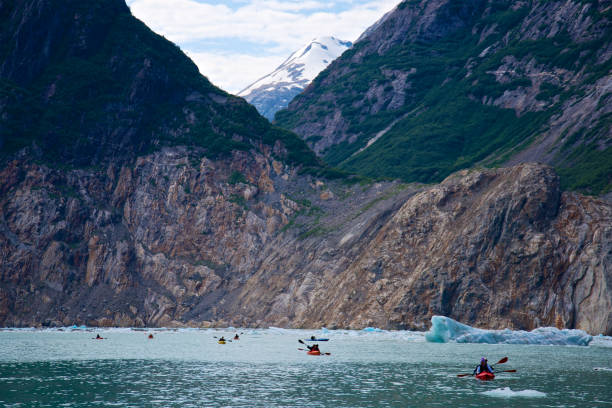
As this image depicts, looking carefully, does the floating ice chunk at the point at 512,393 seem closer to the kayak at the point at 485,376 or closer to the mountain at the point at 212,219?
the kayak at the point at 485,376

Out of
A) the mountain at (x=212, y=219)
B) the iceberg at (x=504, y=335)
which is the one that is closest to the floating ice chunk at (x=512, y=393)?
the iceberg at (x=504, y=335)

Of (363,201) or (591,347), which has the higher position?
(363,201)

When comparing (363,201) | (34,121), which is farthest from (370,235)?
(34,121)

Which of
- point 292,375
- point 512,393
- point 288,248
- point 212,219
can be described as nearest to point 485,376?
point 512,393

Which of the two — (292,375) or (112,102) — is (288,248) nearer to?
(112,102)

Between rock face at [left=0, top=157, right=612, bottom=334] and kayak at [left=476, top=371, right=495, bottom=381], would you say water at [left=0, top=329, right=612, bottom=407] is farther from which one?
rock face at [left=0, top=157, right=612, bottom=334]

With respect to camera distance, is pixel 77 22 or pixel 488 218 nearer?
pixel 488 218

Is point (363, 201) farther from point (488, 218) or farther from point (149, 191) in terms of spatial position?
point (149, 191)
